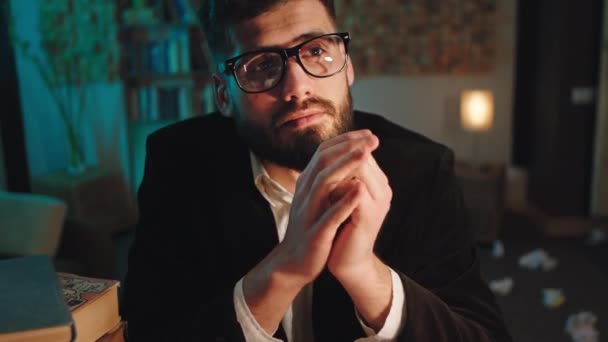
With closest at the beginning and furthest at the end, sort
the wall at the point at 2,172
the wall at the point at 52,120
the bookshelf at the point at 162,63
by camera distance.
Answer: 1. the wall at the point at 2,172
2. the wall at the point at 52,120
3. the bookshelf at the point at 162,63

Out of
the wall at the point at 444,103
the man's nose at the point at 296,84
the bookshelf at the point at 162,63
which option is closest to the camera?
the man's nose at the point at 296,84

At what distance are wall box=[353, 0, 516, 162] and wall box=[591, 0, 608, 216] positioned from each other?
82cm

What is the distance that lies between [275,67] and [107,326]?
490 millimetres

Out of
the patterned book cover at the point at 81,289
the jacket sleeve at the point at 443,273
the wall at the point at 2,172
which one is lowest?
the wall at the point at 2,172

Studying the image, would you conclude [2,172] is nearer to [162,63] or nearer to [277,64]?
[162,63]

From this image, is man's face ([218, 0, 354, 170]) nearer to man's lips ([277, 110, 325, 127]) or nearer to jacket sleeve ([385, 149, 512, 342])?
man's lips ([277, 110, 325, 127])

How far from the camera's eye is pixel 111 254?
2.35 meters

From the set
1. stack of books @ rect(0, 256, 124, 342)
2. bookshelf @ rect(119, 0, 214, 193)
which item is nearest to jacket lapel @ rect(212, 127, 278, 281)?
stack of books @ rect(0, 256, 124, 342)

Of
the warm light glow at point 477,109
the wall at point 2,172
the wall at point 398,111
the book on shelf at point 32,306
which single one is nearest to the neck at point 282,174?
the book on shelf at point 32,306

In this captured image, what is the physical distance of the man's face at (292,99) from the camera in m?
0.87

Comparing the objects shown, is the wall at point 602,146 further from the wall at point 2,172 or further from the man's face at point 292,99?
the wall at point 2,172

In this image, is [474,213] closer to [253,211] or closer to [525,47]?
[525,47]

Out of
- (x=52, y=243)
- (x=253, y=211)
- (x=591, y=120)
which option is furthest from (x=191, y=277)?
(x=591, y=120)

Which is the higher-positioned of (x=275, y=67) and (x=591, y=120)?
(x=275, y=67)
